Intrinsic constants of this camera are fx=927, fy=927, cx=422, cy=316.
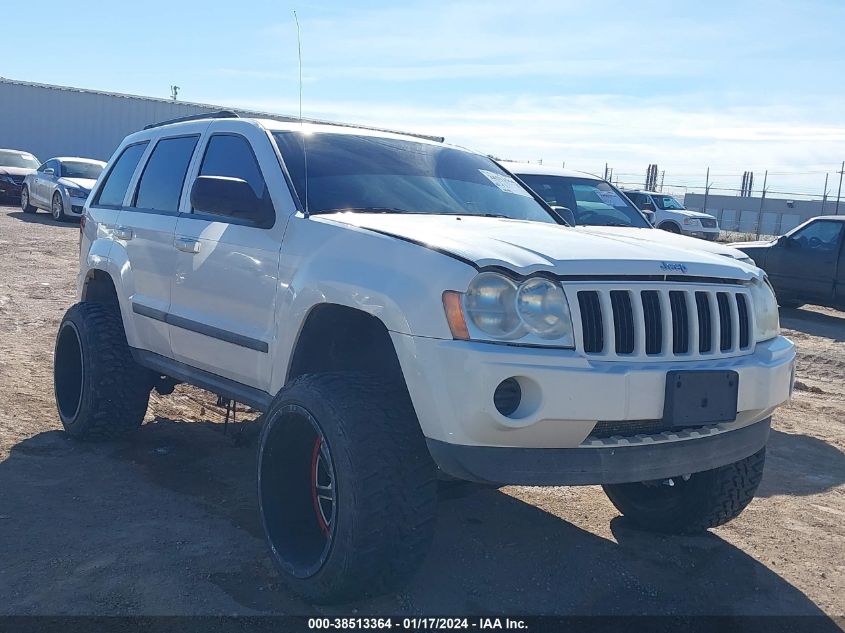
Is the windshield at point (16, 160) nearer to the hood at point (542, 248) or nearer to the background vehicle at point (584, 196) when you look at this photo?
the background vehicle at point (584, 196)

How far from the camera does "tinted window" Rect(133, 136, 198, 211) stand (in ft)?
16.6

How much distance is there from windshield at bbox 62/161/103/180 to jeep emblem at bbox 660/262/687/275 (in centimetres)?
1955

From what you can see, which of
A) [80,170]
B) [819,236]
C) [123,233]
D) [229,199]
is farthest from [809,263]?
[80,170]

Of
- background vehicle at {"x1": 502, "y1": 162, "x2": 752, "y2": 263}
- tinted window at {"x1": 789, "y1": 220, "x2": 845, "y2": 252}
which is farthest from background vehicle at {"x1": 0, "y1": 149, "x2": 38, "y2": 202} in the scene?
tinted window at {"x1": 789, "y1": 220, "x2": 845, "y2": 252}

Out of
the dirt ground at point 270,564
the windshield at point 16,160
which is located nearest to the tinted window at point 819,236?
the dirt ground at point 270,564

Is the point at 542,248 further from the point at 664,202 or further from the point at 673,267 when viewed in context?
the point at 664,202

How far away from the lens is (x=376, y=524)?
Result: 3160 mm

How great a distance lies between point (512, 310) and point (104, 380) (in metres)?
3.07

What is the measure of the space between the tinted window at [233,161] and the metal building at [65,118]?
1132 inches

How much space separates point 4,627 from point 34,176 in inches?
802

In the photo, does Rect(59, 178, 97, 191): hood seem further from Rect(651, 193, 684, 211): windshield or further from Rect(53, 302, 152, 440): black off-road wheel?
Answer: Rect(651, 193, 684, 211): windshield

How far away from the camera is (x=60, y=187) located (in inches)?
792

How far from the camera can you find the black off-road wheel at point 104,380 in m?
5.33

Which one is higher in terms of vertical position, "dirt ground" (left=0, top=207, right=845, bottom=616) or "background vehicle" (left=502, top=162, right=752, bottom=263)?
"background vehicle" (left=502, top=162, right=752, bottom=263)
